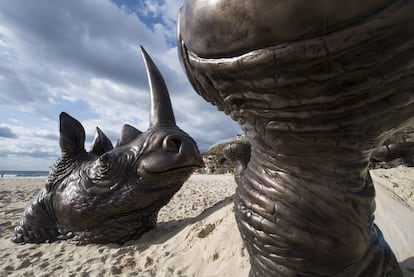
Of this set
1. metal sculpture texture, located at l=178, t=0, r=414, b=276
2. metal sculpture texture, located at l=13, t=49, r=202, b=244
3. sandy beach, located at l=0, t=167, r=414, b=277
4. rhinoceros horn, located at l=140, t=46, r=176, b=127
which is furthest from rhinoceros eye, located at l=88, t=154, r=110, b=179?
metal sculpture texture, located at l=178, t=0, r=414, b=276

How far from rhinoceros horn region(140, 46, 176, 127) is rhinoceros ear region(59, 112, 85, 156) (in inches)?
38.9

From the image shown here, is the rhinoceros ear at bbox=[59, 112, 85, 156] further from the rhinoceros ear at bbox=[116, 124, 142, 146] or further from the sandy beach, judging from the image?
the sandy beach

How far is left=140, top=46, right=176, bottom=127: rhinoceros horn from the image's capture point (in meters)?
2.78

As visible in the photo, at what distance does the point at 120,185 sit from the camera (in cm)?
268

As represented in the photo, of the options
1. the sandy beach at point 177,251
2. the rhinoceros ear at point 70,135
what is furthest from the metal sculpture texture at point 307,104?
the rhinoceros ear at point 70,135

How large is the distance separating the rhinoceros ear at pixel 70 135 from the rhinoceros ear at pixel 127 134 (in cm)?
53

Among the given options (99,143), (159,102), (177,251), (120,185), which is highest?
(159,102)

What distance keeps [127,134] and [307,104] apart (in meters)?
2.66

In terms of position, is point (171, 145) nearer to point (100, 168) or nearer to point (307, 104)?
point (100, 168)

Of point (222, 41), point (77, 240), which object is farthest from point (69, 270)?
point (222, 41)

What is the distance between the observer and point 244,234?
828mm

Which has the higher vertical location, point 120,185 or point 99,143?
point 99,143

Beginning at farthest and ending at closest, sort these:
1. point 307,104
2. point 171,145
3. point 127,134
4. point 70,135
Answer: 1. point 70,135
2. point 127,134
3. point 171,145
4. point 307,104

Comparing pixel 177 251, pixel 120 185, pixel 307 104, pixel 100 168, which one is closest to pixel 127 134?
pixel 100 168
